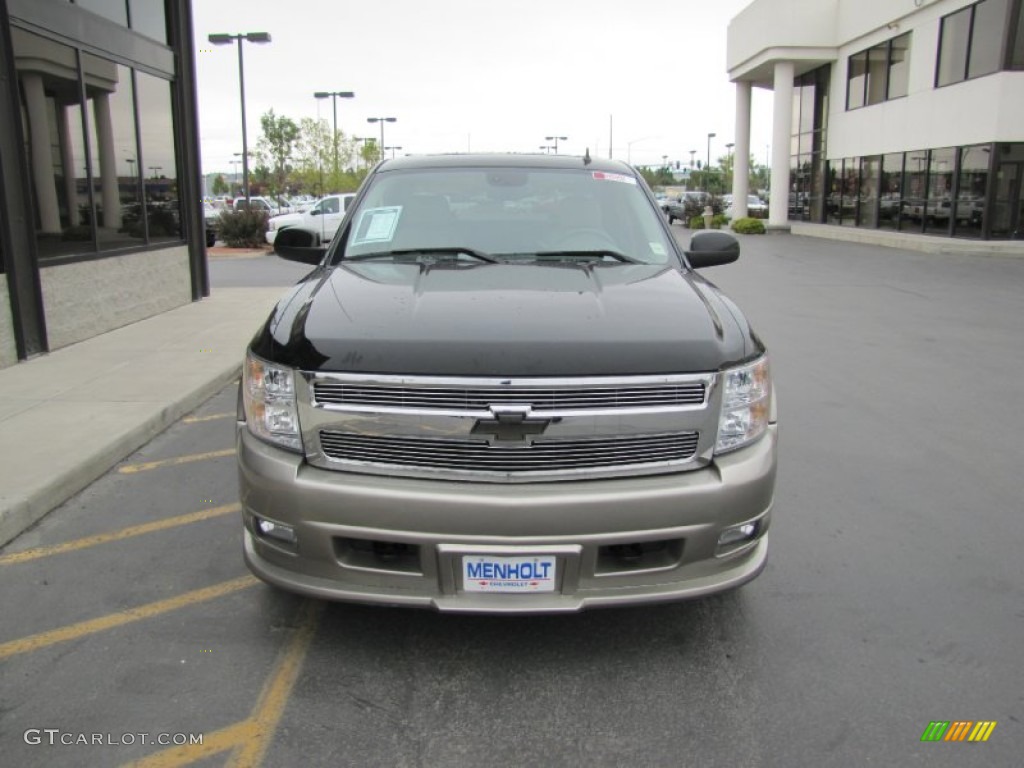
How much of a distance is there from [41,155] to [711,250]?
7.17m

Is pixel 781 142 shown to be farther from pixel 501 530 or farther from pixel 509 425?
pixel 501 530

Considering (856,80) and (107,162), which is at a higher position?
(856,80)

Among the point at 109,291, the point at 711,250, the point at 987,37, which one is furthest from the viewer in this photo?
the point at 987,37

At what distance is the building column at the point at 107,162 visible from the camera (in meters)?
10.1

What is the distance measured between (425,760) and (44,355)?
7.15 meters

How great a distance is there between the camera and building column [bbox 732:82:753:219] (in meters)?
37.7

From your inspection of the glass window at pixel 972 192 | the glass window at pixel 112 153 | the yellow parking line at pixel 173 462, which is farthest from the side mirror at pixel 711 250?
the glass window at pixel 972 192

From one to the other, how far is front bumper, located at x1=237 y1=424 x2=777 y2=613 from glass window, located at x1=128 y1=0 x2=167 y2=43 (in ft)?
33.5

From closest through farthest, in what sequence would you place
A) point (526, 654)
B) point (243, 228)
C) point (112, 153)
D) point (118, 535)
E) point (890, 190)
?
point (526, 654), point (118, 535), point (112, 153), point (243, 228), point (890, 190)

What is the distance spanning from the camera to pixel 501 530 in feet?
8.94

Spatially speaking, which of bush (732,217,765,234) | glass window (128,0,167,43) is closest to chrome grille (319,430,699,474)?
glass window (128,0,167,43)

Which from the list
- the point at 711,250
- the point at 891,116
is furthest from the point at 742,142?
the point at 711,250

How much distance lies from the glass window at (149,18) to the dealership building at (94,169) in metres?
0.03

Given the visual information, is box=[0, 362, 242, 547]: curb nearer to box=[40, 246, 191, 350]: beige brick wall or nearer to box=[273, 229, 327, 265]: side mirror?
box=[273, 229, 327, 265]: side mirror
